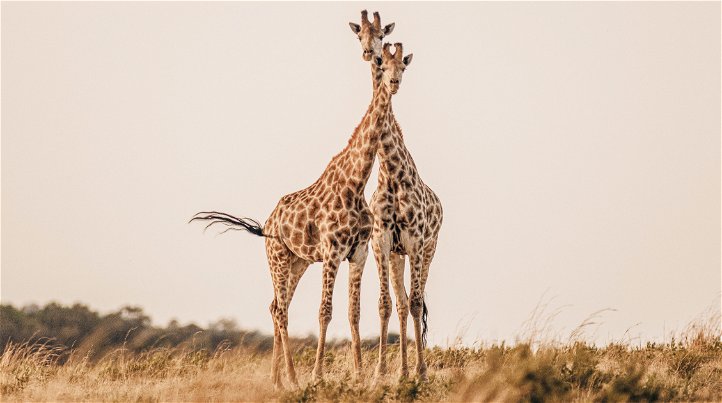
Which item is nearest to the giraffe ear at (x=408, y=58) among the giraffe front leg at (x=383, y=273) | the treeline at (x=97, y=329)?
the giraffe front leg at (x=383, y=273)

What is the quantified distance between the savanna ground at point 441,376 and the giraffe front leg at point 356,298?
0.39 meters

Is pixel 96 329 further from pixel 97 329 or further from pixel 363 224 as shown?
pixel 363 224

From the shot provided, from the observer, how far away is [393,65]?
12.9 meters

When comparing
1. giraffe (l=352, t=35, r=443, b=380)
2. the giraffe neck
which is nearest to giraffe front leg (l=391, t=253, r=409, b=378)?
giraffe (l=352, t=35, r=443, b=380)

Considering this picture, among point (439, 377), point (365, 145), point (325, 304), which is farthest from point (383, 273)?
point (439, 377)

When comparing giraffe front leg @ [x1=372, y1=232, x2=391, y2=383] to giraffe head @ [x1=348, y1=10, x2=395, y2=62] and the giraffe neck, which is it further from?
giraffe head @ [x1=348, y1=10, x2=395, y2=62]

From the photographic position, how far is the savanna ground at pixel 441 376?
11.9 m

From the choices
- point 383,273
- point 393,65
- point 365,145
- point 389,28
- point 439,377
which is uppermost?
point 389,28

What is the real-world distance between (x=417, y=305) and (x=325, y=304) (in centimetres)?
161

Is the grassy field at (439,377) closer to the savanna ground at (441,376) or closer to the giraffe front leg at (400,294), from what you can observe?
the savanna ground at (441,376)

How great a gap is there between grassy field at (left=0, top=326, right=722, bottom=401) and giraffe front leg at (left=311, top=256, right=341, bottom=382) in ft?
1.02

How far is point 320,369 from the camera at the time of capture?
42.2ft

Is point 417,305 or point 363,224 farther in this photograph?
point 417,305

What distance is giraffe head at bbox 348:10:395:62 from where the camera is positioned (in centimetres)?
1331
